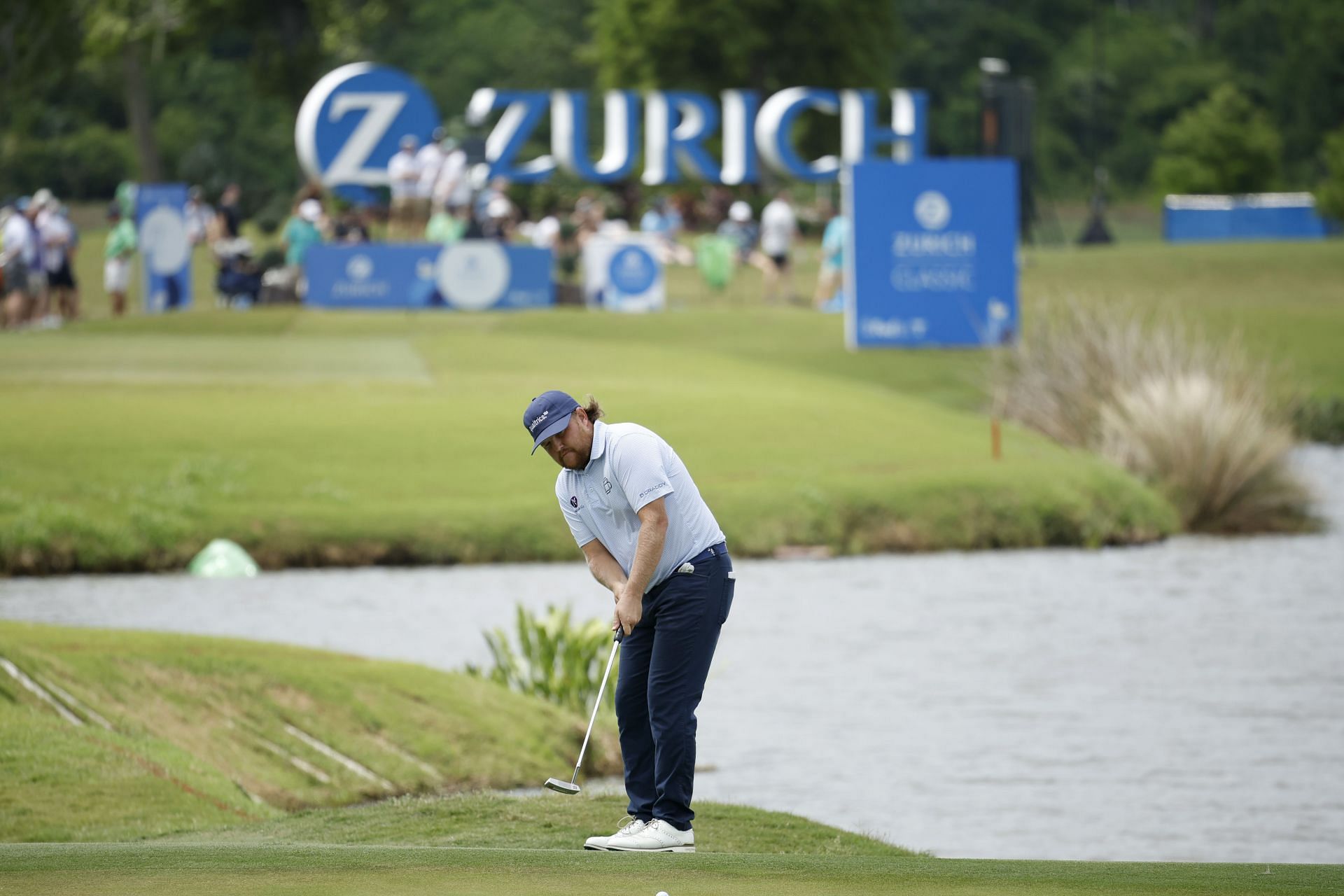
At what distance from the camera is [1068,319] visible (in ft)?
106

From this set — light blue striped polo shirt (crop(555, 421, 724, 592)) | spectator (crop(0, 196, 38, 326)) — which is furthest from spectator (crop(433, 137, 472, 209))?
light blue striped polo shirt (crop(555, 421, 724, 592))

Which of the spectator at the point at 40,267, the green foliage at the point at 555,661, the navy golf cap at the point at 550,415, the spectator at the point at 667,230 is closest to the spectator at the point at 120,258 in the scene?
the spectator at the point at 40,267

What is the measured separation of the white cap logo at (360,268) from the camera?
44.3 m

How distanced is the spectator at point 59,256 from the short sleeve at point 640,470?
3232 cm

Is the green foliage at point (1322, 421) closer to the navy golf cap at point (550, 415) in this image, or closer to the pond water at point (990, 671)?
the pond water at point (990, 671)

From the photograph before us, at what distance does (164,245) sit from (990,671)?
1063 inches

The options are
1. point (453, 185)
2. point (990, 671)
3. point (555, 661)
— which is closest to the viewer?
point (555, 661)

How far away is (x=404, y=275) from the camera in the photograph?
44344mm

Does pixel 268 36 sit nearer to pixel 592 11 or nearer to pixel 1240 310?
pixel 592 11

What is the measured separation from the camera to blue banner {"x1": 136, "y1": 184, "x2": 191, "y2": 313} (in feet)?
139

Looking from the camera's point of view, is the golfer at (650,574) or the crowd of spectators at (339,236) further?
the crowd of spectators at (339,236)

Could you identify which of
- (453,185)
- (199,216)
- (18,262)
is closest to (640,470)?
(18,262)

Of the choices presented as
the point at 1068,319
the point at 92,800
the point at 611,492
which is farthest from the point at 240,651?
the point at 1068,319

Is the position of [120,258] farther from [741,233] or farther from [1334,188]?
[1334,188]
